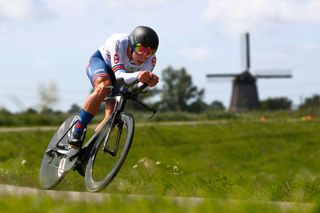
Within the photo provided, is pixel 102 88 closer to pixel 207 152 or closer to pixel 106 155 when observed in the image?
pixel 106 155

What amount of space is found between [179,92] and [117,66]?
10659 centimetres

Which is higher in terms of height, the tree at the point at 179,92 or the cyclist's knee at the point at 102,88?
the cyclist's knee at the point at 102,88

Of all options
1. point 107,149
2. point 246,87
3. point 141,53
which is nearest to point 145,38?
point 141,53

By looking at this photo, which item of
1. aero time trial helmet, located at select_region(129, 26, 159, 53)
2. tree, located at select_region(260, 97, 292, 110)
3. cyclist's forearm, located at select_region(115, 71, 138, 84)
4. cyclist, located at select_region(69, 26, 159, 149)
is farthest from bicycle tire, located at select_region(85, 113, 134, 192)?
tree, located at select_region(260, 97, 292, 110)

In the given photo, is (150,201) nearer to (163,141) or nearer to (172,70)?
(163,141)

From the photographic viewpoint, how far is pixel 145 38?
7469mm

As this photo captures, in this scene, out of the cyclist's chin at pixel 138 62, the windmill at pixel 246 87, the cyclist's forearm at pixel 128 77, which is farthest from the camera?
the windmill at pixel 246 87

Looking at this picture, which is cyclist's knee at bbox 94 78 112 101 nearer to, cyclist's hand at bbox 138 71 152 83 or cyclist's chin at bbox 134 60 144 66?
cyclist's chin at bbox 134 60 144 66

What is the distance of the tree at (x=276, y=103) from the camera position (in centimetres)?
10219

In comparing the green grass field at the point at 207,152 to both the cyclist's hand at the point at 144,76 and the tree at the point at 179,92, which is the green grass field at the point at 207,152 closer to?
the cyclist's hand at the point at 144,76

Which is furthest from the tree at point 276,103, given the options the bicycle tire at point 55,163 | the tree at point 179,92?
the bicycle tire at point 55,163

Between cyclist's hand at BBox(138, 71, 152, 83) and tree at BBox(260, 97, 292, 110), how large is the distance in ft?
313

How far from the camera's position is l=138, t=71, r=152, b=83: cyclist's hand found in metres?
7.18

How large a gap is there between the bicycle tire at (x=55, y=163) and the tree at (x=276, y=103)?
94.0m
